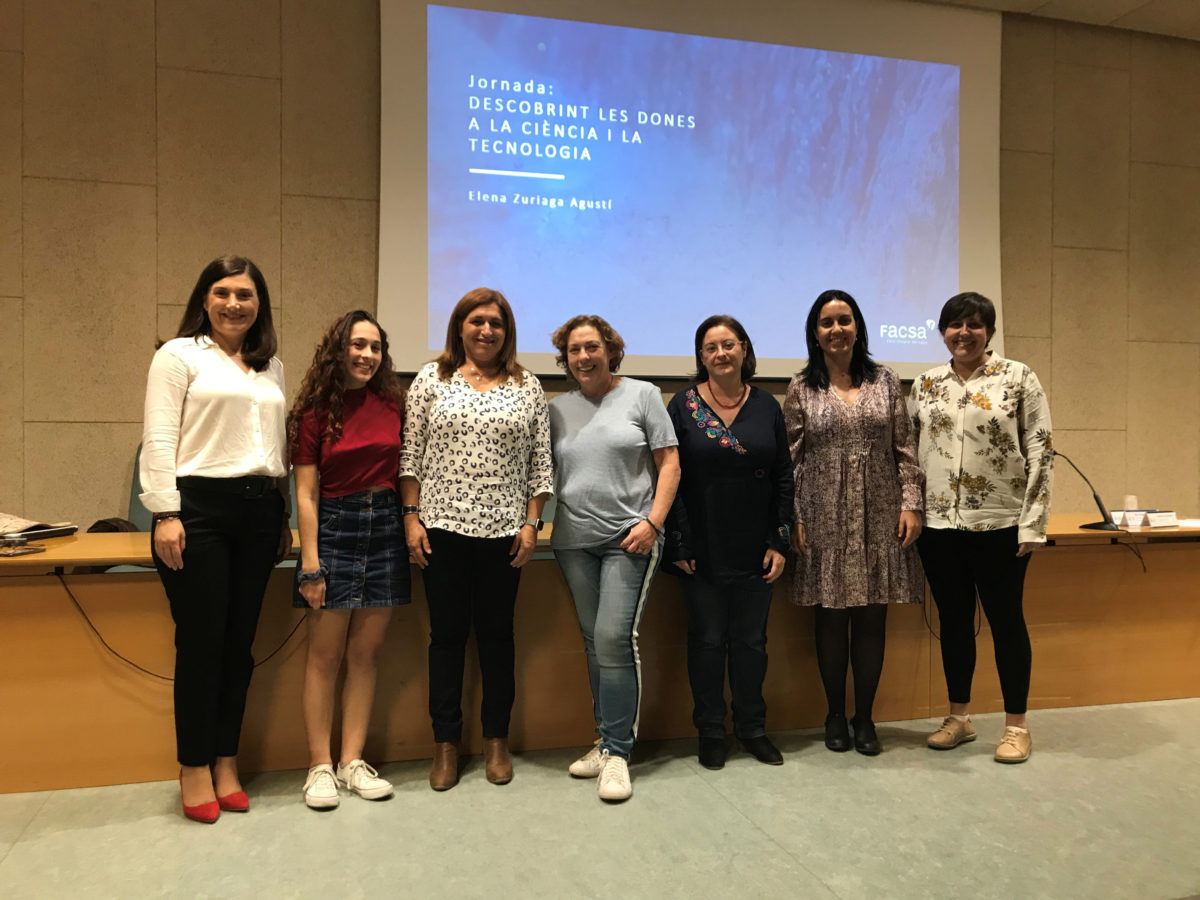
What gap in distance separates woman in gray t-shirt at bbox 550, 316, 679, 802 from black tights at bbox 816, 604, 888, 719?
0.70 m

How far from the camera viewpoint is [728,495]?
97.2 inches

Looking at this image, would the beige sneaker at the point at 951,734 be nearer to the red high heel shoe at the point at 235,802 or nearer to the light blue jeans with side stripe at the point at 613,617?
the light blue jeans with side stripe at the point at 613,617

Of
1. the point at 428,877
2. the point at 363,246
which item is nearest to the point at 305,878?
the point at 428,877

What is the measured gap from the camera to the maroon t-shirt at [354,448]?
222cm

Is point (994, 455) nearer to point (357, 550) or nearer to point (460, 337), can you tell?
point (460, 337)

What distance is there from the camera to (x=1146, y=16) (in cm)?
448

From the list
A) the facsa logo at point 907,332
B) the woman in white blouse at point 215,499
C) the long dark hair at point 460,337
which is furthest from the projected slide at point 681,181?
the woman in white blouse at point 215,499

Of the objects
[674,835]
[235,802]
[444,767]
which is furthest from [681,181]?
[235,802]

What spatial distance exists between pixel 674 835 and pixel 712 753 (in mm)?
486

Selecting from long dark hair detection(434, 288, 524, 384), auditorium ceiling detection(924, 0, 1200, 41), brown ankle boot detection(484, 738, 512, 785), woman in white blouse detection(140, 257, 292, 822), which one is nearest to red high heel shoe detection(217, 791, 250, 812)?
woman in white blouse detection(140, 257, 292, 822)

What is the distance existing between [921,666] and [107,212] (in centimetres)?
387

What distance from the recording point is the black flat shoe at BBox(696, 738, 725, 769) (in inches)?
98.0

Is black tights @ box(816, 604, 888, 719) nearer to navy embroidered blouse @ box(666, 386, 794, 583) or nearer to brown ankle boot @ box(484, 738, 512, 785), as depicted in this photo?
navy embroidered blouse @ box(666, 386, 794, 583)

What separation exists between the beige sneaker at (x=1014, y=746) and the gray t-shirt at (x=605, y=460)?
1.41 m
